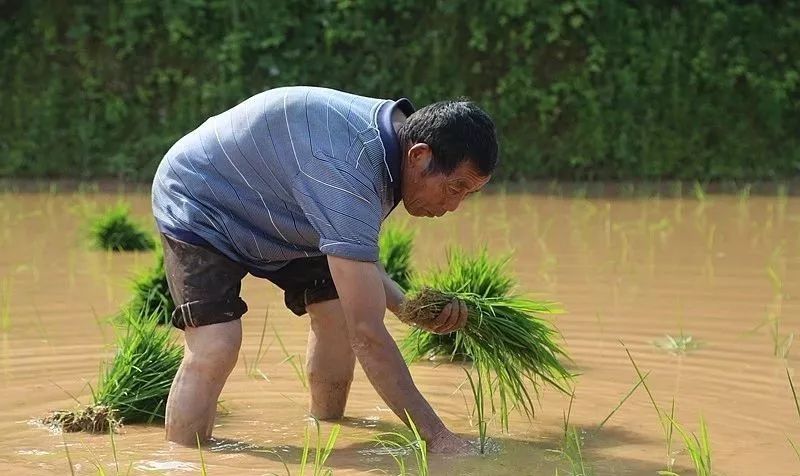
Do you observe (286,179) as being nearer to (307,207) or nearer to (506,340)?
(307,207)

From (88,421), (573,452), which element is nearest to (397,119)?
(573,452)

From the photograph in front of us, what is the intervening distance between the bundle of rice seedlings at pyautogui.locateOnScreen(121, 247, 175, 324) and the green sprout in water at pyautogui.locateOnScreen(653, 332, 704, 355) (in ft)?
6.18

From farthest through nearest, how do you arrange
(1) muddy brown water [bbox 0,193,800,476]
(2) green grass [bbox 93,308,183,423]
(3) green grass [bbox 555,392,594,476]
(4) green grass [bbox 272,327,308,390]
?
(4) green grass [bbox 272,327,308,390] → (2) green grass [bbox 93,308,183,423] → (1) muddy brown water [bbox 0,193,800,476] → (3) green grass [bbox 555,392,594,476]

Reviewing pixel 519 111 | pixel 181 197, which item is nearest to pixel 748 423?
pixel 181 197

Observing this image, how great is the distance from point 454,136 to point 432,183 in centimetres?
14

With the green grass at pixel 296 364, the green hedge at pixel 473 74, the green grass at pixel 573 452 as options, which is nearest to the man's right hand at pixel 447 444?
the green grass at pixel 573 452

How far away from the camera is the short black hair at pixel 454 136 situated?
3391mm

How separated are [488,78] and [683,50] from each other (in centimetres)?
156

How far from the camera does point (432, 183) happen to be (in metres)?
3.46

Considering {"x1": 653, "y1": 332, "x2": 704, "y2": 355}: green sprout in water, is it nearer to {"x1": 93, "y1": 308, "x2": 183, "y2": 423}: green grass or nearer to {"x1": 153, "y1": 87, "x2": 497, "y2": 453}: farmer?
{"x1": 153, "y1": 87, "x2": 497, "y2": 453}: farmer

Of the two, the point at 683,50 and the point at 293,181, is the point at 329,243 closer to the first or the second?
the point at 293,181

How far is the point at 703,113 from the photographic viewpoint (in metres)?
10.5

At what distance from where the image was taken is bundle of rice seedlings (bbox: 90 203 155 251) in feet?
23.7

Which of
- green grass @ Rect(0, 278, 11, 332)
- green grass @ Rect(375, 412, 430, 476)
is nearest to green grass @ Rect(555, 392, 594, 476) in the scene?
green grass @ Rect(375, 412, 430, 476)
